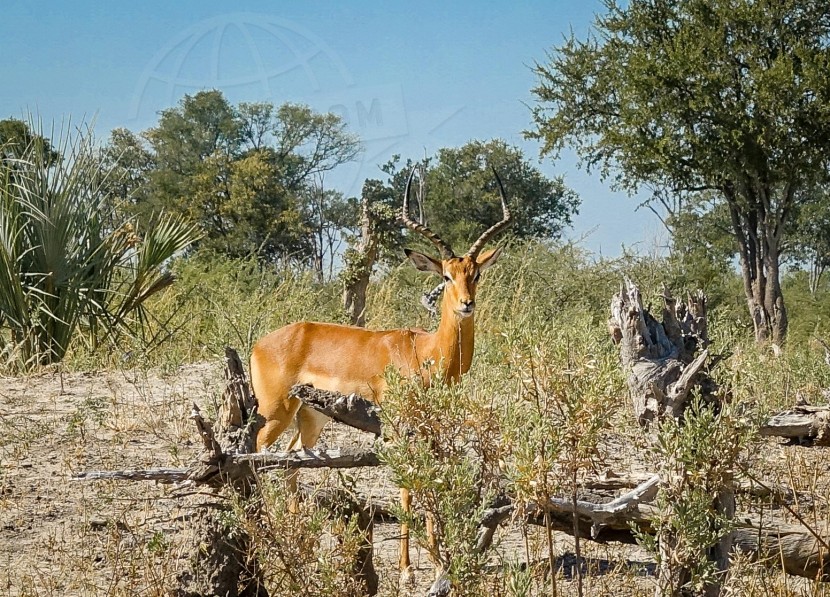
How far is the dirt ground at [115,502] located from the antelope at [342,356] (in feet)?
1.41

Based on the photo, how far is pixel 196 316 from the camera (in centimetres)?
1421

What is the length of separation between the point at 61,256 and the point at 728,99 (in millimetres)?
13053

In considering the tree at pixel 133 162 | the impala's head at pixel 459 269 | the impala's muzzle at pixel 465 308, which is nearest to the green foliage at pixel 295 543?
the impala's muzzle at pixel 465 308

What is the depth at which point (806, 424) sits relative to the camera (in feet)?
21.1

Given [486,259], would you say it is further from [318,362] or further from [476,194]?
[476,194]

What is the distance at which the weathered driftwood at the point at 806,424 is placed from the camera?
6.41 m

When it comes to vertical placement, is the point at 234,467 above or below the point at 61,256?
below

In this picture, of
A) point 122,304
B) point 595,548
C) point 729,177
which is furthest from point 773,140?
point 595,548

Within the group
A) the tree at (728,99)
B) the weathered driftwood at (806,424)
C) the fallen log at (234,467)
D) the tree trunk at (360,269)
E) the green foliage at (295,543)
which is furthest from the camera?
the tree at (728,99)

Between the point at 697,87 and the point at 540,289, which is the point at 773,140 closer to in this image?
the point at 697,87

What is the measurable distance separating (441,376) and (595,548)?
203cm

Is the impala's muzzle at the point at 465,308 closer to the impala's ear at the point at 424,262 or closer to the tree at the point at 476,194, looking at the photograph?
the impala's ear at the point at 424,262

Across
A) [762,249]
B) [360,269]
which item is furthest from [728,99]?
[360,269]

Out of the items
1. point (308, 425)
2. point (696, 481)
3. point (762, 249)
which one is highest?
point (762, 249)
